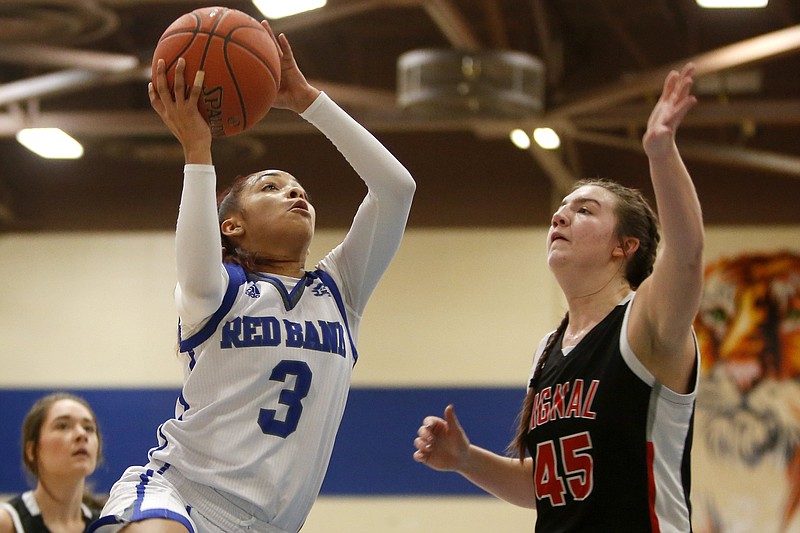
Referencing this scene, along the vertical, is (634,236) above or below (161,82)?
below

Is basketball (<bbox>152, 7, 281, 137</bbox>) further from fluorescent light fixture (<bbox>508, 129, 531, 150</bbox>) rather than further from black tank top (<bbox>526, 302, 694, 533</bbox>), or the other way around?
fluorescent light fixture (<bbox>508, 129, 531, 150</bbox>)

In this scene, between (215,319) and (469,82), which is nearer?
(215,319)

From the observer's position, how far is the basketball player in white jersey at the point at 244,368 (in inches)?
117

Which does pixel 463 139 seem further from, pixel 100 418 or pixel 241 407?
pixel 241 407

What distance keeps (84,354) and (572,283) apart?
854 centimetres

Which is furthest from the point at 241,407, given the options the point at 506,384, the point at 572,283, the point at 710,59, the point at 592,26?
the point at 592,26

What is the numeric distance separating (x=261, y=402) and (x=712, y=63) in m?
6.00

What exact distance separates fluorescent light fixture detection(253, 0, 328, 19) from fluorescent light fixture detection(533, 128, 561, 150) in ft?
8.88

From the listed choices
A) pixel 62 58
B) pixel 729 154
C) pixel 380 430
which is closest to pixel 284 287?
pixel 62 58

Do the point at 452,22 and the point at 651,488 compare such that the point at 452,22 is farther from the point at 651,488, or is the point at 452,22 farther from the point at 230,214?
the point at 651,488

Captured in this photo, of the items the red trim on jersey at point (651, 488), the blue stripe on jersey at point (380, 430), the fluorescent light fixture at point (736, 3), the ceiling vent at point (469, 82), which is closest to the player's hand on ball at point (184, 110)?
the red trim on jersey at point (651, 488)

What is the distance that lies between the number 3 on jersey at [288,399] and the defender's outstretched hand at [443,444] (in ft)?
2.26

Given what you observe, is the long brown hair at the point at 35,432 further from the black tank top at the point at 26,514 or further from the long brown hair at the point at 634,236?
the long brown hair at the point at 634,236

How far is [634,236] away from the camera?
3.37 metres
